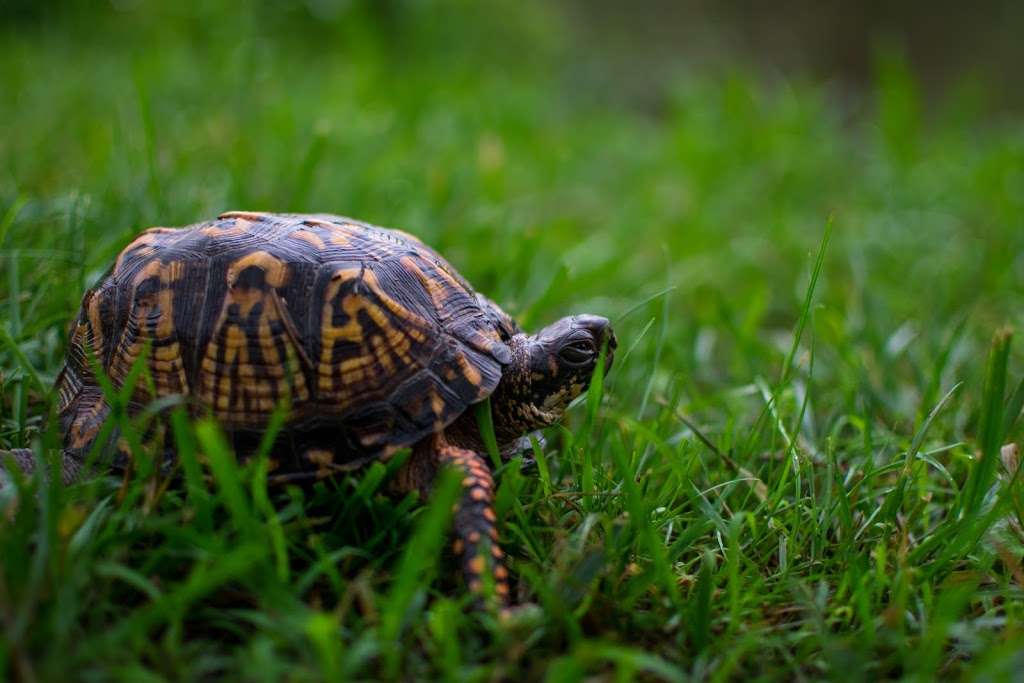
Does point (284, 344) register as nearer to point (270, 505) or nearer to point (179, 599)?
point (270, 505)

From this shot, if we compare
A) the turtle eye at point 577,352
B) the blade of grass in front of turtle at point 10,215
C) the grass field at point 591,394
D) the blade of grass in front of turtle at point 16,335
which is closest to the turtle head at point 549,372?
the turtle eye at point 577,352

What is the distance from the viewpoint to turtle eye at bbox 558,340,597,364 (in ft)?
6.48

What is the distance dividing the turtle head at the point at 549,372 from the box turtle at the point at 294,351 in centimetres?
2

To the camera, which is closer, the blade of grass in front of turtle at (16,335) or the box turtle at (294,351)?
the box turtle at (294,351)

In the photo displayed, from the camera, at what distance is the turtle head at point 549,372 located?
6.48 ft

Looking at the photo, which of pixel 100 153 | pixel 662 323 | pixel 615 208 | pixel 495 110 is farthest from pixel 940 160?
pixel 100 153

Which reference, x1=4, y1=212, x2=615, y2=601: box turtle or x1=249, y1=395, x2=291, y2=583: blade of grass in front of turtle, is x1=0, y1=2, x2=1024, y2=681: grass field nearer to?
x1=249, y1=395, x2=291, y2=583: blade of grass in front of turtle

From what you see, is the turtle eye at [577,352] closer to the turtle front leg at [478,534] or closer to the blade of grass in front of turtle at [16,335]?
the turtle front leg at [478,534]

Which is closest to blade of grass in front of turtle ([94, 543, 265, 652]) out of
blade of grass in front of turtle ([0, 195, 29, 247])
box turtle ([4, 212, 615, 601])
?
box turtle ([4, 212, 615, 601])

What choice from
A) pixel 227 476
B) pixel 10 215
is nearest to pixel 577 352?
pixel 227 476

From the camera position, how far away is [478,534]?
1.59 meters

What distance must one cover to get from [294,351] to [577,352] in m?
0.70

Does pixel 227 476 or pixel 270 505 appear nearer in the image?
pixel 227 476

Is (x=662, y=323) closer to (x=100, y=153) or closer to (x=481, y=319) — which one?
(x=481, y=319)
